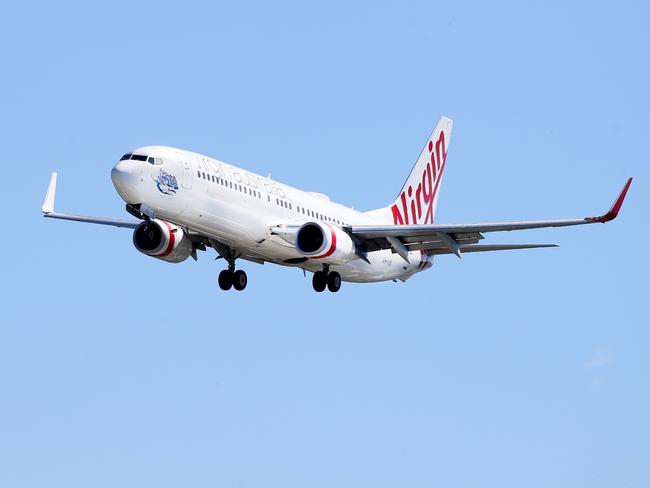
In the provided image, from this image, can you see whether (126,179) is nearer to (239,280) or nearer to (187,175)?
(187,175)

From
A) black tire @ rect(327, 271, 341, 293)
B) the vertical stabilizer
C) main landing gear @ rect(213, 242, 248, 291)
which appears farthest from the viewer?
the vertical stabilizer

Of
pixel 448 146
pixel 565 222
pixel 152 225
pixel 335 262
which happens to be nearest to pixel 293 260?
pixel 335 262

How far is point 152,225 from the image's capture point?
52.6 metres

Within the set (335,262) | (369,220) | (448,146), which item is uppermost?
(448,146)

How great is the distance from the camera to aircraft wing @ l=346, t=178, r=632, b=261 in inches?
2069

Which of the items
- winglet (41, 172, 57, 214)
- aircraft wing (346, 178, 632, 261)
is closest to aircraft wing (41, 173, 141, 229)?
winglet (41, 172, 57, 214)

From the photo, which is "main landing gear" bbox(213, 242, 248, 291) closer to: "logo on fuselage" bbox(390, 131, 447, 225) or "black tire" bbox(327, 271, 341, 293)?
"black tire" bbox(327, 271, 341, 293)

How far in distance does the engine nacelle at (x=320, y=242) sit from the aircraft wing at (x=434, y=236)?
1.72m

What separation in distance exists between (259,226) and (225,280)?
4.44 metres

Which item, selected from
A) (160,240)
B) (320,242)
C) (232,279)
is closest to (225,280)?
(232,279)

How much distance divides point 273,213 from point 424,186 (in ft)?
52.9

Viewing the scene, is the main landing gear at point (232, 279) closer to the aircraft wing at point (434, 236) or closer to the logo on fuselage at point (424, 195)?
the aircraft wing at point (434, 236)

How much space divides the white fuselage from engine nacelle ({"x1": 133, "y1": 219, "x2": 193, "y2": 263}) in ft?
4.69

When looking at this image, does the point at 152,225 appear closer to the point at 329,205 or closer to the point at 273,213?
the point at 273,213
